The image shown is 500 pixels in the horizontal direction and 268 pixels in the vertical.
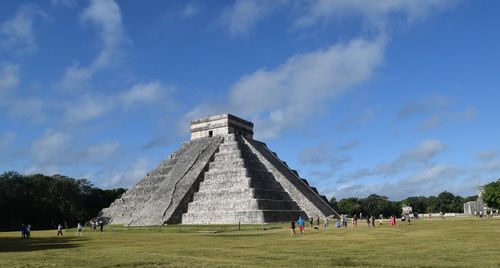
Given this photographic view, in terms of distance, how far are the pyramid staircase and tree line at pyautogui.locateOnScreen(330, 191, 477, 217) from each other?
4477 centimetres

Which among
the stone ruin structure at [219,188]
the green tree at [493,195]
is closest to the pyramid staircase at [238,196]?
the stone ruin structure at [219,188]

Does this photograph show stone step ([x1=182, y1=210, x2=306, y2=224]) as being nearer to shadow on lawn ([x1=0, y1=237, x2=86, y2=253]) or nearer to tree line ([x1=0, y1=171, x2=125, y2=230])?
shadow on lawn ([x1=0, y1=237, x2=86, y2=253])

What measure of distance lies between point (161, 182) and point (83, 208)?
17.8 meters

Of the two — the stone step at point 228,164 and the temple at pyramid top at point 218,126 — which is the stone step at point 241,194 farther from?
the temple at pyramid top at point 218,126

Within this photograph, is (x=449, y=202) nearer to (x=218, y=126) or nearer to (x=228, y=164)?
(x=218, y=126)


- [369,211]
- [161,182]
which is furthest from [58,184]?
[369,211]

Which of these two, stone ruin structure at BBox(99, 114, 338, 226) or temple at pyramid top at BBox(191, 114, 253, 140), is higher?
temple at pyramid top at BBox(191, 114, 253, 140)

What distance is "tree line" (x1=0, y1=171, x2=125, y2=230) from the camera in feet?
178

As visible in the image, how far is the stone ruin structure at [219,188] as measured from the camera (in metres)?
41.0

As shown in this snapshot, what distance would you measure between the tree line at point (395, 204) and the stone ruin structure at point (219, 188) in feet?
135

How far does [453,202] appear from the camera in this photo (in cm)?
13338

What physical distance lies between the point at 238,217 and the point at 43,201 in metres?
28.9

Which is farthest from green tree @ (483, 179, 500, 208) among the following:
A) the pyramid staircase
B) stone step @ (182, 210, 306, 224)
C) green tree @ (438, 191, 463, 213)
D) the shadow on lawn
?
the shadow on lawn

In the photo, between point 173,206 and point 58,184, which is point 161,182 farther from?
point 58,184
